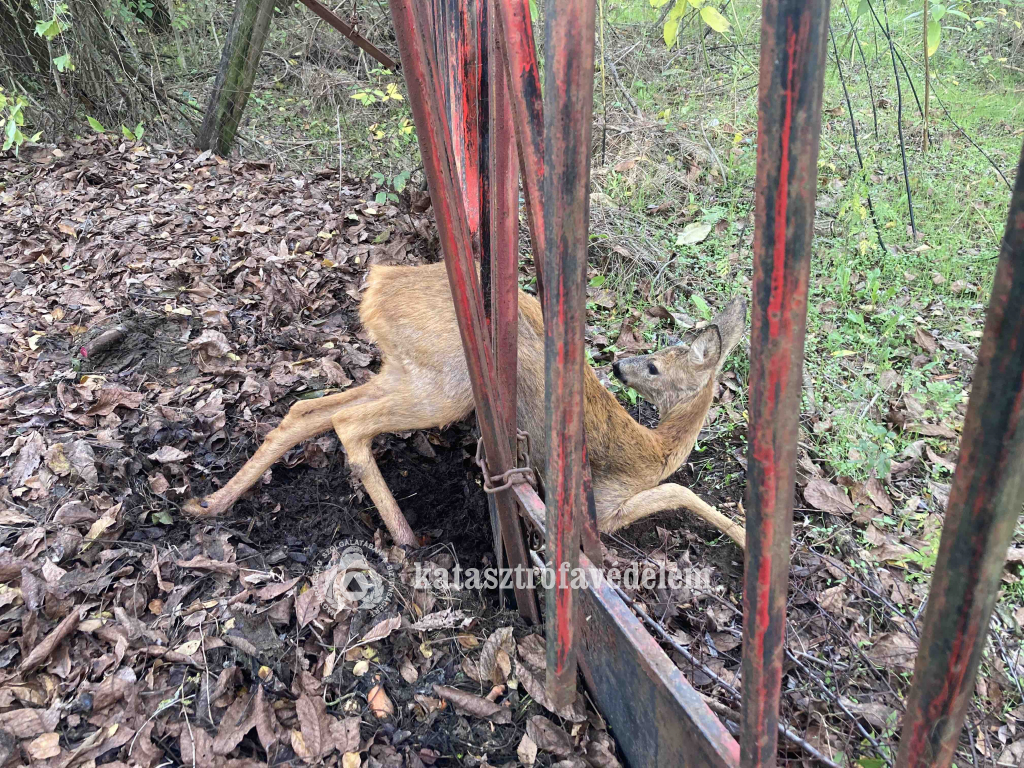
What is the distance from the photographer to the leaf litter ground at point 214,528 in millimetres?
2293

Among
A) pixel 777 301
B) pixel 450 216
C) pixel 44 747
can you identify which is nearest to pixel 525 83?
pixel 450 216

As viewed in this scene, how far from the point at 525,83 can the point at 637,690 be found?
Result: 1751 mm

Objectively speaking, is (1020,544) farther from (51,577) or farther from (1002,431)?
(51,577)

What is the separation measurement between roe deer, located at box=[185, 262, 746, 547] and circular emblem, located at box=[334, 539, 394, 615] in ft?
1.29

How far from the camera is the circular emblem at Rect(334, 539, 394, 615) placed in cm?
274

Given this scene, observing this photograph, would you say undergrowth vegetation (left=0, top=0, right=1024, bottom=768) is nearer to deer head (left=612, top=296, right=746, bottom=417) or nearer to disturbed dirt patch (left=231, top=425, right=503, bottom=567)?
deer head (left=612, top=296, right=746, bottom=417)

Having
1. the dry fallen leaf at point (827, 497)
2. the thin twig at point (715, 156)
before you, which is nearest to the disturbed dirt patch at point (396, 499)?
the dry fallen leaf at point (827, 497)

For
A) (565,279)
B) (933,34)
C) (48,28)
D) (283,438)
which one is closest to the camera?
(565,279)

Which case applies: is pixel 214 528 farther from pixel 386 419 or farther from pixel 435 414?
pixel 435 414

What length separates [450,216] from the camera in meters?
1.99

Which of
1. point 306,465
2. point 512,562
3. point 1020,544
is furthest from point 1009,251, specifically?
point 306,465

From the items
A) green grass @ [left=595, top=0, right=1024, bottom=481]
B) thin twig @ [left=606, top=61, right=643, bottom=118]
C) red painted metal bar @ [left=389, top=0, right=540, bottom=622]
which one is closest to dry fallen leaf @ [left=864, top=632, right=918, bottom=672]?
green grass @ [left=595, top=0, right=1024, bottom=481]

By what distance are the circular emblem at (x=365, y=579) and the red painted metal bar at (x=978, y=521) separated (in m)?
2.07

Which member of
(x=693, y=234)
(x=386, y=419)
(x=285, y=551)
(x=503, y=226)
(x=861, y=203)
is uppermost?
→ (x=503, y=226)
